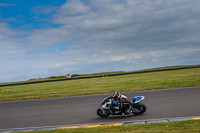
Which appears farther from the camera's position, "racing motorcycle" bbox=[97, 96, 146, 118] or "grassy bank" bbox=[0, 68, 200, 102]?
"grassy bank" bbox=[0, 68, 200, 102]

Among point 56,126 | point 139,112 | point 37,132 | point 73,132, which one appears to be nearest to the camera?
point 73,132

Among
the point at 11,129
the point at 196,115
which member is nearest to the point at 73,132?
the point at 11,129

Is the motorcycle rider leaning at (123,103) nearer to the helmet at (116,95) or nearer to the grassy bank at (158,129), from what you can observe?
the helmet at (116,95)

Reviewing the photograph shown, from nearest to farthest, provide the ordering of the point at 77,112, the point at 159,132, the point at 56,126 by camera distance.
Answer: the point at 159,132, the point at 56,126, the point at 77,112

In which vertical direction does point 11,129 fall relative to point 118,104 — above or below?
below

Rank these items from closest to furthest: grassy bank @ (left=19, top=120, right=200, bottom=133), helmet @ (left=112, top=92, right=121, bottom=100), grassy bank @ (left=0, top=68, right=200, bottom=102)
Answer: grassy bank @ (left=19, top=120, right=200, bottom=133), helmet @ (left=112, top=92, right=121, bottom=100), grassy bank @ (left=0, top=68, right=200, bottom=102)

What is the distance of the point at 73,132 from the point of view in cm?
767

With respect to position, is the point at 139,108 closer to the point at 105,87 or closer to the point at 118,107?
the point at 118,107

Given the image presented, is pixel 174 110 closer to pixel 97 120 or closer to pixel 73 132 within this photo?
pixel 97 120

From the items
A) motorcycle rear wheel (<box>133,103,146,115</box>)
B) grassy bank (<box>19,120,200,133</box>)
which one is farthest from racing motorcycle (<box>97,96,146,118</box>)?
grassy bank (<box>19,120,200,133</box>)

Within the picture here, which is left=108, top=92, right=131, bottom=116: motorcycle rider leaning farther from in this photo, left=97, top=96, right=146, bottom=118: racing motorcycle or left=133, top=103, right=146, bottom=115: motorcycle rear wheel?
left=133, top=103, right=146, bottom=115: motorcycle rear wheel

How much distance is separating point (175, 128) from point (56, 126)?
4971 millimetres

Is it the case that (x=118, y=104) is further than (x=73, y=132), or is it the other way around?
(x=118, y=104)

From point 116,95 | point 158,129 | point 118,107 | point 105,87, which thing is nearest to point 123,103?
point 118,107
